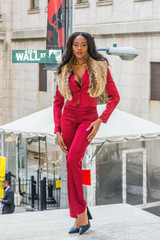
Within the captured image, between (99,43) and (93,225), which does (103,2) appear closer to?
(99,43)

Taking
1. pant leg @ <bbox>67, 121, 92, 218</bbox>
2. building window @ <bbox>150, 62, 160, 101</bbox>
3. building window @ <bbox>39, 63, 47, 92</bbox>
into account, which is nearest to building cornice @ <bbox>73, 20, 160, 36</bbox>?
building window @ <bbox>150, 62, 160, 101</bbox>

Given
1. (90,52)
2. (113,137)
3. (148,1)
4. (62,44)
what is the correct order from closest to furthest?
1. (90,52)
2. (62,44)
3. (113,137)
4. (148,1)

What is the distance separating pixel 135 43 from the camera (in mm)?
19297

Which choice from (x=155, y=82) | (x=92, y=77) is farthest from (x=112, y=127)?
(x=92, y=77)

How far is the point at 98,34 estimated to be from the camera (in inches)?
826

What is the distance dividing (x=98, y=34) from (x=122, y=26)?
148cm

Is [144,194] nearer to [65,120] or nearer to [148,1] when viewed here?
[148,1]

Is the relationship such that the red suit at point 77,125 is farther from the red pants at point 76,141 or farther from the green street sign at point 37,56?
the green street sign at point 37,56

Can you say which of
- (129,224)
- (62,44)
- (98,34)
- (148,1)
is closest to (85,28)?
(98,34)

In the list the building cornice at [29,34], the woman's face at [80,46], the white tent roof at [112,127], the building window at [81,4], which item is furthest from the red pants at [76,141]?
the building cornice at [29,34]

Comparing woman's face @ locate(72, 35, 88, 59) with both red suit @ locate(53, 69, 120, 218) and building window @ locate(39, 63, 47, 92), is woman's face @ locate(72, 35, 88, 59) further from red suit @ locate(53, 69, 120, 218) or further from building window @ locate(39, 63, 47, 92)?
building window @ locate(39, 63, 47, 92)

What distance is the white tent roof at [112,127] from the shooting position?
1343 cm

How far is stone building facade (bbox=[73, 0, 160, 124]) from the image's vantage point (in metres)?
18.5

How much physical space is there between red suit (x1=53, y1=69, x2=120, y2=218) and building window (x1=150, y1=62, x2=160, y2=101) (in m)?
12.7
